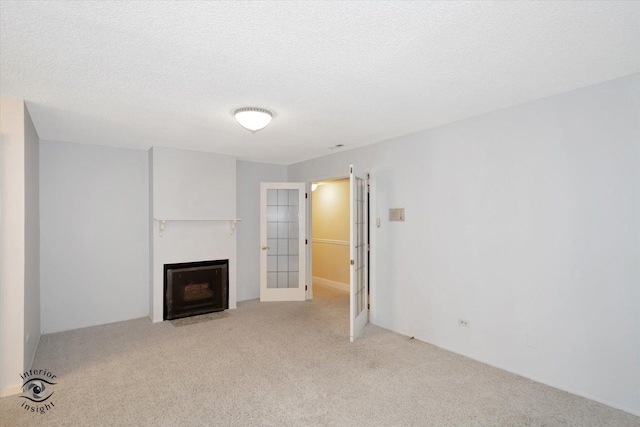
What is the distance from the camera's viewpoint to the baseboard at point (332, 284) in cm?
718

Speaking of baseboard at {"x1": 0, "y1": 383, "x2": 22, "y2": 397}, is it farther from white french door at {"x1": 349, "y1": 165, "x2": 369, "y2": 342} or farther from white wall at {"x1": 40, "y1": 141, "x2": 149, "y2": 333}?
white french door at {"x1": 349, "y1": 165, "x2": 369, "y2": 342}

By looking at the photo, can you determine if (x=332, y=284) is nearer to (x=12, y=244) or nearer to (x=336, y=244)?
(x=336, y=244)

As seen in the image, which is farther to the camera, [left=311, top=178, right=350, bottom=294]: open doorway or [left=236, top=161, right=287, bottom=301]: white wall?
[left=311, top=178, right=350, bottom=294]: open doorway

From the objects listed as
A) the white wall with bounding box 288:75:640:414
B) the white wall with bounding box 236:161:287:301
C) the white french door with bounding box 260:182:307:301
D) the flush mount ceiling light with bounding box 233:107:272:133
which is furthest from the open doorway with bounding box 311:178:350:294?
the flush mount ceiling light with bounding box 233:107:272:133

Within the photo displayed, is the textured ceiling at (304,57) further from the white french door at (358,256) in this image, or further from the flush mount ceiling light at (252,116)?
the white french door at (358,256)

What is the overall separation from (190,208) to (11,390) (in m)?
2.90

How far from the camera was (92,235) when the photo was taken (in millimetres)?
4910

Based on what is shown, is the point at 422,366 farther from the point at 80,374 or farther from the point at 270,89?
the point at 80,374

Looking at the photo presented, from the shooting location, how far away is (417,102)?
10.5ft

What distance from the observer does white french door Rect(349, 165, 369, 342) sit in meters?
4.21

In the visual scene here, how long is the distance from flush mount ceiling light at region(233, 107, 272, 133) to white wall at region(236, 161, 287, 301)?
3009 millimetres

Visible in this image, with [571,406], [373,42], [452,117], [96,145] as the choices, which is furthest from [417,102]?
[96,145]

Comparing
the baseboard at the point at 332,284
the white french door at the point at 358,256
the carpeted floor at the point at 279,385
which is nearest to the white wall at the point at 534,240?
the carpeted floor at the point at 279,385

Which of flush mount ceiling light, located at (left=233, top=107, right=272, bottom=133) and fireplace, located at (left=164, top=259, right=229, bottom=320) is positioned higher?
flush mount ceiling light, located at (left=233, top=107, right=272, bottom=133)
